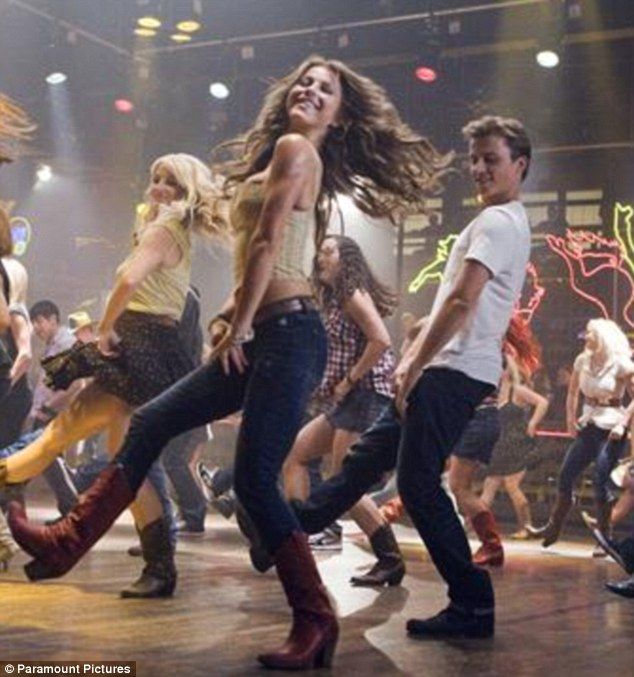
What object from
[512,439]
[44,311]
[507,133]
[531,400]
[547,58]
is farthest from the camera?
[547,58]

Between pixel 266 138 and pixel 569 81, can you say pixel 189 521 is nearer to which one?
pixel 266 138

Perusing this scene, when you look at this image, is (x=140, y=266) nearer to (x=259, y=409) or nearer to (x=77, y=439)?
(x=77, y=439)

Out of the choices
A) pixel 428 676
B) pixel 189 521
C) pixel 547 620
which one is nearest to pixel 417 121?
pixel 189 521

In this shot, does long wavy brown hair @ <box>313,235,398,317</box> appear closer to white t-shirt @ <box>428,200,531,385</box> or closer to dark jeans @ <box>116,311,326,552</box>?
white t-shirt @ <box>428,200,531,385</box>

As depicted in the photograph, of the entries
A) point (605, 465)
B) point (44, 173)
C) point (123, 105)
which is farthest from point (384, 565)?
point (44, 173)

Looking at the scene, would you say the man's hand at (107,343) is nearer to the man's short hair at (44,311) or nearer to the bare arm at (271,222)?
the bare arm at (271,222)

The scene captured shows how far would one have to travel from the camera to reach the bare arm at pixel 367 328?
4742 mm

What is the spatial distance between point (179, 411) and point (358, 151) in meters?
0.88

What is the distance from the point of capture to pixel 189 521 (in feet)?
21.2

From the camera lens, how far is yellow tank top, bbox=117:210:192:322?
3.82 meters

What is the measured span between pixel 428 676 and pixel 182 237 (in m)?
1.82

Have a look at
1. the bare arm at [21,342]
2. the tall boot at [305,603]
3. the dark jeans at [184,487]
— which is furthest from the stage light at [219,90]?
the tall boot at [305,603]

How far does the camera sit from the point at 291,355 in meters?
2.69

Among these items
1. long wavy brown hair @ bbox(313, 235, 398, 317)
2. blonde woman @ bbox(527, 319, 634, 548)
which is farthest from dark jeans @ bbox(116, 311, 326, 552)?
blonde woman @ bbox(527, 319, 634, 548)
